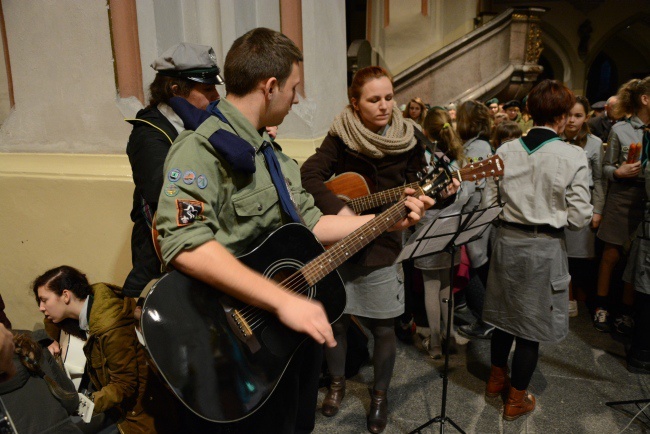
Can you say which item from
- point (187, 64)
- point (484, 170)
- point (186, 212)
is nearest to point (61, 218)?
point (187, 64)

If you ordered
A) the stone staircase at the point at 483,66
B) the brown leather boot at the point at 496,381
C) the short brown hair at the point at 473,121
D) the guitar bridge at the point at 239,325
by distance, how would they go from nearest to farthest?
the guitar bridge at the point at 239,325, the brown leather boot at the point at 496,381, the short brown hair at the point at 473,121, the stone staircase at the point at 483,66

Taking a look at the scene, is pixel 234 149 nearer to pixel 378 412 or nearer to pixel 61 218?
pixel 378 412

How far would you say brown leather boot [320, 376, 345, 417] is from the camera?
3066 mm

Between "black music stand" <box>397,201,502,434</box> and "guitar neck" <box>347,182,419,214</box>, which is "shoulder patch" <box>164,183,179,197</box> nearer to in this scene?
"black music stand" <box>397,201,502,434</box>

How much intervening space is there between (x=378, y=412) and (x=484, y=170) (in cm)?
147

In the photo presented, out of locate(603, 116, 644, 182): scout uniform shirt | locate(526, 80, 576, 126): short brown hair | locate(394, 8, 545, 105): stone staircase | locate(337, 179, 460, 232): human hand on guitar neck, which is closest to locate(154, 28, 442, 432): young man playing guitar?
locate(337, 179, 460, 232): human hand on guitar neck

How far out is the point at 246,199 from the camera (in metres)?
1.61

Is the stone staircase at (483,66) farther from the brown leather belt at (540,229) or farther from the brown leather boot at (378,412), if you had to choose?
the brown leather boot at (378,412)

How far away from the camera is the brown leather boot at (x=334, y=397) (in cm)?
307

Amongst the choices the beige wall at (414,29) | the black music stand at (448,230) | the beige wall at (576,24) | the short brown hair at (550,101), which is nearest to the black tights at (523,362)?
the black music stand at (448,230)

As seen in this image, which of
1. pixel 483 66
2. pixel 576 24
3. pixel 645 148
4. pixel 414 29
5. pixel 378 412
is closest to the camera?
pixel 378 412

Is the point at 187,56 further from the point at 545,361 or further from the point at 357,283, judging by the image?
the point at 545,361

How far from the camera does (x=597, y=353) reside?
146 inches

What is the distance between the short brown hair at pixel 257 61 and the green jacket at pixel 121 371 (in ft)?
4.88
